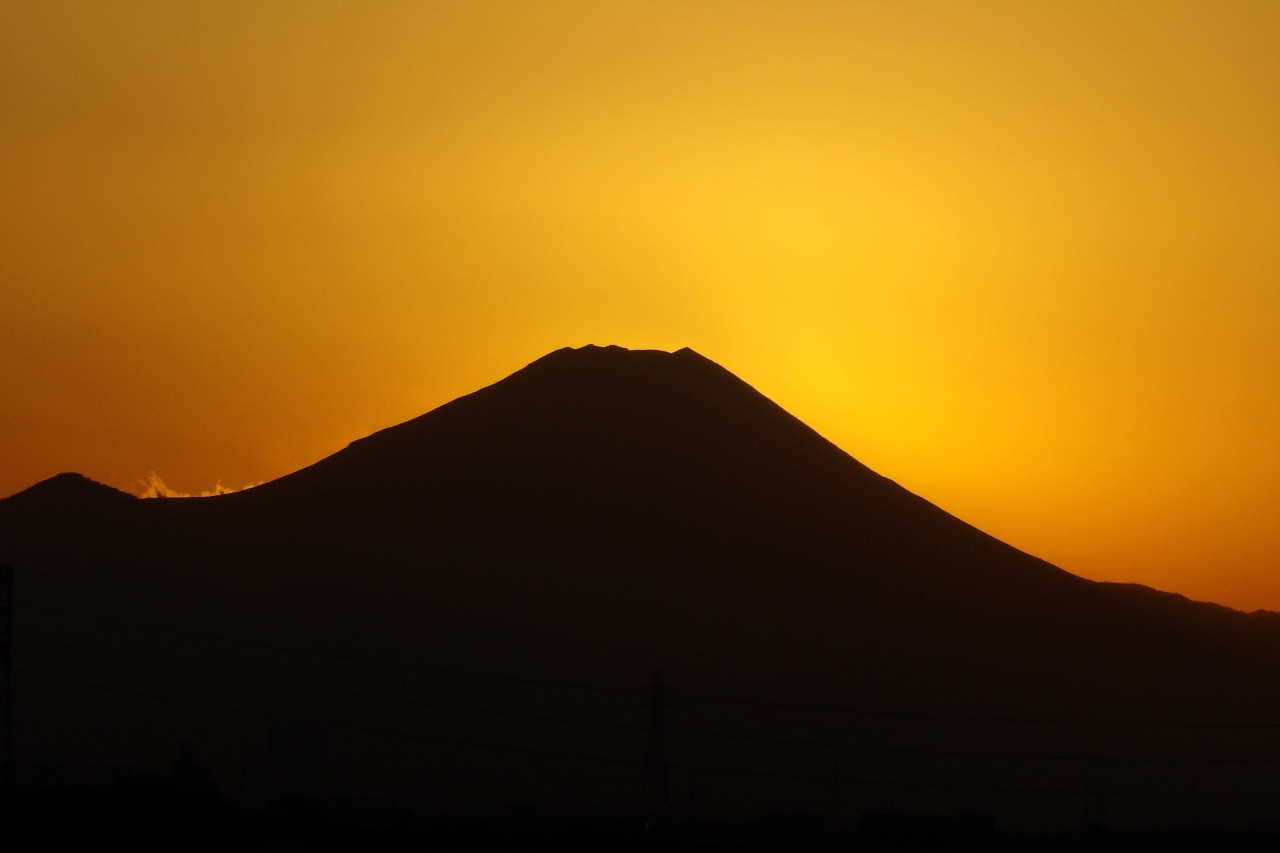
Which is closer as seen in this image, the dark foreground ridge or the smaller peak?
the dark foreground ridge

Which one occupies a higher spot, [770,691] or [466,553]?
[466,553]

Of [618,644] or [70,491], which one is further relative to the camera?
[70,491]

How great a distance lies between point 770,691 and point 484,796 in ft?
120

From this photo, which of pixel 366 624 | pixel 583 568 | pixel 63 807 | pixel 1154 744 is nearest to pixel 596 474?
pixel 583 568

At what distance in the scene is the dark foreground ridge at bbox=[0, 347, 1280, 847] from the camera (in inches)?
4663

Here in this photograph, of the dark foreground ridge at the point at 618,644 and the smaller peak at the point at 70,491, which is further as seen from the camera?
the smaller peak at the point at 70,491

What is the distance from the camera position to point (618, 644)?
A: 15000cm

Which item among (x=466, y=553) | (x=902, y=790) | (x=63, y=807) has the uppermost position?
(x=466, y=553)

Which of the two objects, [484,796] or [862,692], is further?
[862,692]

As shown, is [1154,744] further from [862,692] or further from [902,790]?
[902,790]

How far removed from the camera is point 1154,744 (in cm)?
14188

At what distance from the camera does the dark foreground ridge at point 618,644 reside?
389 feet

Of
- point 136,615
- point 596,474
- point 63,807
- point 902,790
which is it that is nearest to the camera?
point 63,807

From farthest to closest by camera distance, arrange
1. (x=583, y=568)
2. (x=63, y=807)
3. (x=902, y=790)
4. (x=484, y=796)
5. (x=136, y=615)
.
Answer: (x=583, y=568)
(x=136, y=615)
(x=902, y=790)
(x=484, y=796)
(x=63, y=807)
